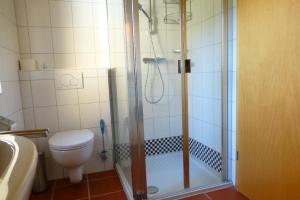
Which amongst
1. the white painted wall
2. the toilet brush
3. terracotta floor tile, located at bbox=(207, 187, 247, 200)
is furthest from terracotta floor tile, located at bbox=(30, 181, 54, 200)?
terracotta floor tile, located at bbox=(207, 187, 247, 200)

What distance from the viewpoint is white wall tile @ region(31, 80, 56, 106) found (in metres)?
2.06

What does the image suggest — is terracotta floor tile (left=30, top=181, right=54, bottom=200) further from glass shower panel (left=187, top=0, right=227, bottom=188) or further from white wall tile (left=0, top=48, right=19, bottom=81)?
glass shower panel (left=187, top=0, right=227, bottom=188)

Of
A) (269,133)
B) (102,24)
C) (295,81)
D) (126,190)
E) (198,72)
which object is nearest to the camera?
(295,81)

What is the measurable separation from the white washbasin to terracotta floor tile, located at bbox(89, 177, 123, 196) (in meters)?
1.57

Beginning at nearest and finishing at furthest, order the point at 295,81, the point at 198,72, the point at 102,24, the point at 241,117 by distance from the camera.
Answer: the point at 295,81, the point at 241,117, the point at 198,72, the point at 102,24

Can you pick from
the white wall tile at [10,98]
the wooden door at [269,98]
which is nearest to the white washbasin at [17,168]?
the white wall tile at [10,98]

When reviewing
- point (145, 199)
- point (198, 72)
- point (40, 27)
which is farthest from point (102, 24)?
point (145, 199)

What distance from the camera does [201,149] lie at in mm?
2262

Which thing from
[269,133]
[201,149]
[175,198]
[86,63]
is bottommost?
[175,198]

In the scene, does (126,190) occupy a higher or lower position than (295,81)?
lower

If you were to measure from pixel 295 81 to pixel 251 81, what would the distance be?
317 millimetres

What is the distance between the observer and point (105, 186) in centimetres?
203

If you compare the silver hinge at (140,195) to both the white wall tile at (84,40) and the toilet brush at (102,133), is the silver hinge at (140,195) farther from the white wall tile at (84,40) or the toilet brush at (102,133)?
the white wall tile at (84,40)

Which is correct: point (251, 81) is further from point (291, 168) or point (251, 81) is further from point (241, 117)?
point (291, 168)
